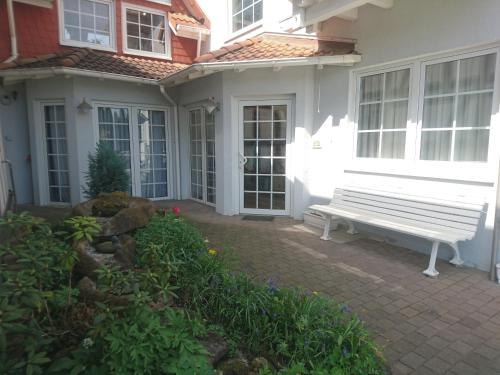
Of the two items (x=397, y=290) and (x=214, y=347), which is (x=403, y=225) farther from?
(x=214, y=347)

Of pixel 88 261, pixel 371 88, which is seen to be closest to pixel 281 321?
pixel 88 261

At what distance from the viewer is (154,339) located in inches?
67.2

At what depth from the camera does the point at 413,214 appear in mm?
4473

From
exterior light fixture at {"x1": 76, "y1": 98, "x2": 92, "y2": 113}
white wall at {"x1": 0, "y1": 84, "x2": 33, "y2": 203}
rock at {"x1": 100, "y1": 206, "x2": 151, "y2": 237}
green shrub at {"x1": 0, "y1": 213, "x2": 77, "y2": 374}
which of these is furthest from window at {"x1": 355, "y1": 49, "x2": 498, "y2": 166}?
white wall at {"x1": 0, "y1": 84, "x2": 33, "y2": 203}

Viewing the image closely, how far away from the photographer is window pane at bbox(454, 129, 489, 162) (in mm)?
4105

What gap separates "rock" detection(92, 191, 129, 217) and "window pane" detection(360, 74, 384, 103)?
13.4ft

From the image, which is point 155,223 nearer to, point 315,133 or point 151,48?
point 315,133

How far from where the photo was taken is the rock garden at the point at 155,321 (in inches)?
63.2

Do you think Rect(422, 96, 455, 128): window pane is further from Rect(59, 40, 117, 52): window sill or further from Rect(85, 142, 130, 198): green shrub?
Rect(59, 40, 117, 52): window sill

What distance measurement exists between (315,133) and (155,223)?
360cm

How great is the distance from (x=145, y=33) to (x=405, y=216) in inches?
302

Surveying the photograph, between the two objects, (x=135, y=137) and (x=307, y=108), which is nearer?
(x=307, y=108)

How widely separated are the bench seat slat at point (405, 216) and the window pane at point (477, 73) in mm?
1671

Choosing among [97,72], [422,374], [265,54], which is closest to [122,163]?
[97,72]
